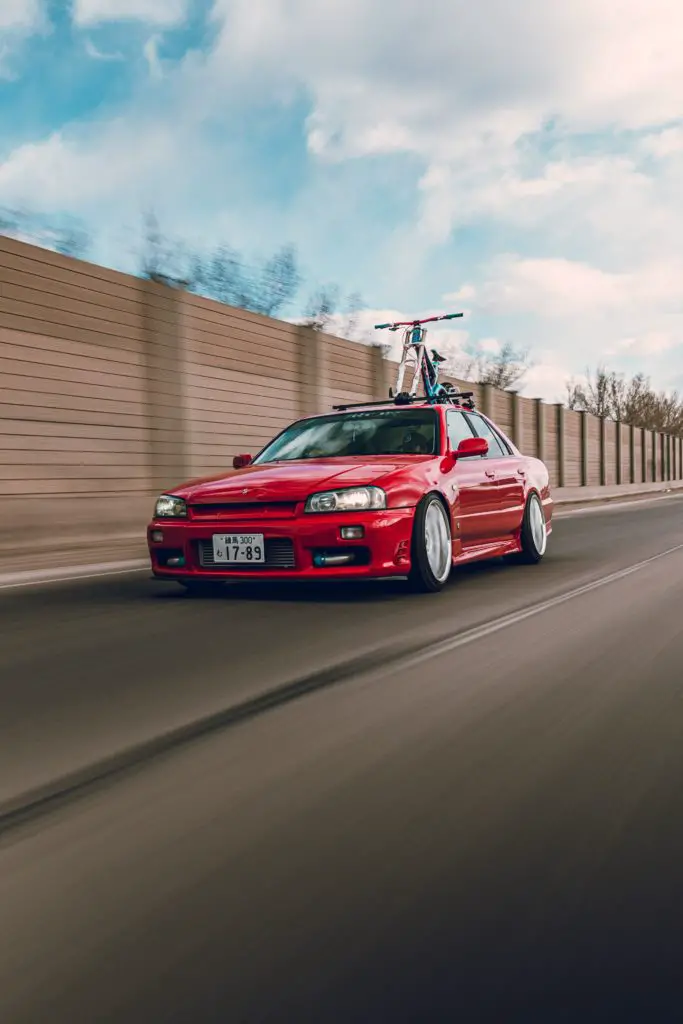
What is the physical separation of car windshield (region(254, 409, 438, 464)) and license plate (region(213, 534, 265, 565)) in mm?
1509

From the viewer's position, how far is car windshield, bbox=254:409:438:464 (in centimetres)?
895

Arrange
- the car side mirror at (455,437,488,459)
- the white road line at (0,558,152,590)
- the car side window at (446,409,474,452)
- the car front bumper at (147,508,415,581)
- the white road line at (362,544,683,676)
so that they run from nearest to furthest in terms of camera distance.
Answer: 1. the white road line at (362,544,683,676)
2. the car front bumper at (147,508,415,581)
3. the car side mirror at (455,437,488,459)
4. the car side window at (446,409,474,452)
5. the white road line at (0,558,152,590)

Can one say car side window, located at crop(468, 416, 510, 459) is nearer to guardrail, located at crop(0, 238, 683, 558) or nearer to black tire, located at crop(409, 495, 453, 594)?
black tire, located at crop(409, 495, 453, 594)

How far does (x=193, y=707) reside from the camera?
14.5ft

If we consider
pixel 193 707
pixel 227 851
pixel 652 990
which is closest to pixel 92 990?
pixel 227 851

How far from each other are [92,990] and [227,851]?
0.76 m

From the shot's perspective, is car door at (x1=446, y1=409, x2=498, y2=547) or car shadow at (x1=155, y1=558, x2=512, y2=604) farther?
car door at (x1=446, y1=409, x2=498, y2=547)

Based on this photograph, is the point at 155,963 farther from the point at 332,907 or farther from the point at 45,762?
the point at 45,762

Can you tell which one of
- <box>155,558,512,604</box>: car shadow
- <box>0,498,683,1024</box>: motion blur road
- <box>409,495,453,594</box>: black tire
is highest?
<box>409,495,453,594</box>: black tire

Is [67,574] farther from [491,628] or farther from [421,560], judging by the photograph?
[491,628]

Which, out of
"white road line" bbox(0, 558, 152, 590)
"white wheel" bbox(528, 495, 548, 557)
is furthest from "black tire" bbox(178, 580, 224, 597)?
"white wheel" bbox(528, 495, 548, 557)

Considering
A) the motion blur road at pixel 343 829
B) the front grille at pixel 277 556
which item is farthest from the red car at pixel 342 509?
the motion blur road at pixel 343 829

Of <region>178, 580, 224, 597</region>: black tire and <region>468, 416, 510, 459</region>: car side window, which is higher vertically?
<region>468, 416, 510, 459</region>: car side window

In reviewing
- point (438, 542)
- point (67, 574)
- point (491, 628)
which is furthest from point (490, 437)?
point (491, 628)
